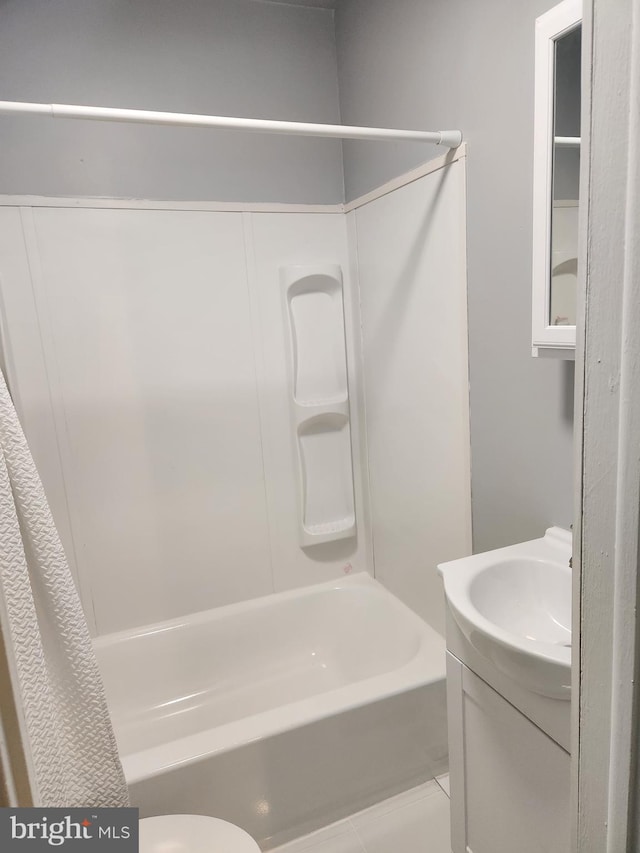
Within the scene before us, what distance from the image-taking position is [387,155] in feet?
6.43

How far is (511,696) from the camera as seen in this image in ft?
3.68

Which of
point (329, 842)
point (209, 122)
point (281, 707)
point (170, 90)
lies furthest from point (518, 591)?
point (170, 90)

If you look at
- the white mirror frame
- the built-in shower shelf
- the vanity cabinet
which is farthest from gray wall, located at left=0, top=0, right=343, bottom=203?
the vanity cabinet

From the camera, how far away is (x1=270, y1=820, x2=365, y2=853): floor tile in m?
1.62

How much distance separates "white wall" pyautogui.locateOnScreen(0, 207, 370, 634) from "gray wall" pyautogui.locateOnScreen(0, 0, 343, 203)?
0.43 ft

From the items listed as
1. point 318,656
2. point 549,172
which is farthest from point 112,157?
point 318,656

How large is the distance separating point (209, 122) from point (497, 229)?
81 centimetres

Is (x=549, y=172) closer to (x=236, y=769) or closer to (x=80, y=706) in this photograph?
(x=80, y=706)

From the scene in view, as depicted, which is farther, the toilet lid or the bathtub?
the bathtub

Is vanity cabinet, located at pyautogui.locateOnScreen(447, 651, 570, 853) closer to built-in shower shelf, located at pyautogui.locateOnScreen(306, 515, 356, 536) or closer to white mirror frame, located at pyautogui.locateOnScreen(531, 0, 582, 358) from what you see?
white mirror frame, located at pyautogui.locateOnScreen(531, 0, 582, 358)

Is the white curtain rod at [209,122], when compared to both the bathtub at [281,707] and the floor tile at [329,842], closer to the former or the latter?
the bathtub at [281,707]
